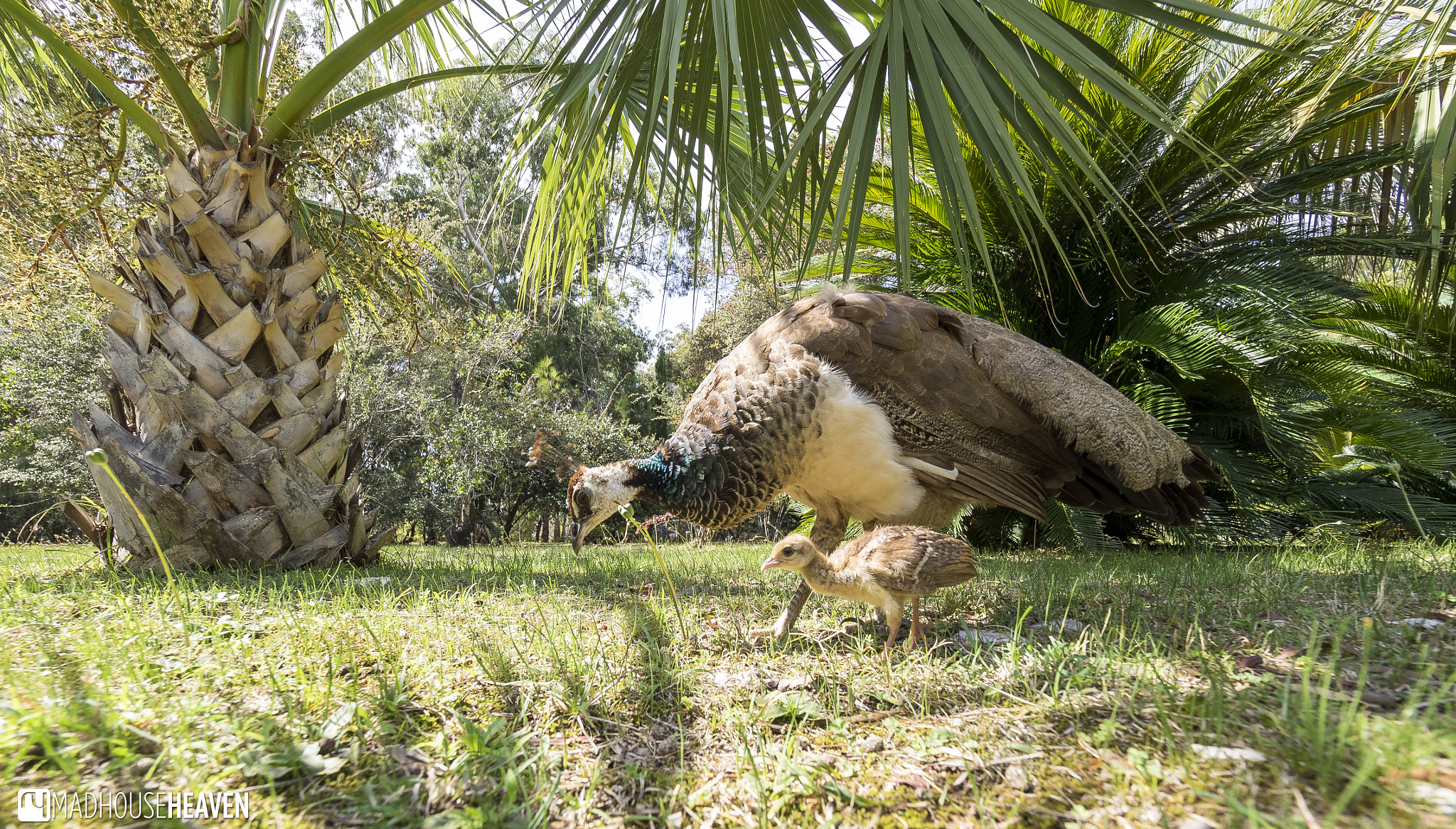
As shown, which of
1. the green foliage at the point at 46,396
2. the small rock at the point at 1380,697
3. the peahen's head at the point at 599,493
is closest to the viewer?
the small rock at the point at 1380,697

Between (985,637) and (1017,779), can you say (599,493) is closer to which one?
(985,637)

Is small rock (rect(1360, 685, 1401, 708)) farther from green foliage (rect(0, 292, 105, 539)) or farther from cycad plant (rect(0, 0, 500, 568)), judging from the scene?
green foliage (rect(0, 292, 105, 539))

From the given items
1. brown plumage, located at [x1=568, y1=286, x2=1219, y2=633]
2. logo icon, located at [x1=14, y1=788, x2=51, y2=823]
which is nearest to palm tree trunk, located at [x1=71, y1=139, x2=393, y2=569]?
brown plumage, located at [x1=568, y1=286, x2=1219, y2=633]

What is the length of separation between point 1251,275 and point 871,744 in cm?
569

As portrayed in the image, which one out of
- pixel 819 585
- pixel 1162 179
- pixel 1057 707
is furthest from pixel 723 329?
pixel 1057 707

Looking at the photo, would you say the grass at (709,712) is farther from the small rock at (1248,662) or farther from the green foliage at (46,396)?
the green foliage at (46,396)

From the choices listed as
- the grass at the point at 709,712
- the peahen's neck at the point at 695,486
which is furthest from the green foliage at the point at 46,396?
the peahen's neck at the point at 695,486

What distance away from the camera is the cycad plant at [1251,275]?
4.81 m

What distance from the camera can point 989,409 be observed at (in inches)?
129

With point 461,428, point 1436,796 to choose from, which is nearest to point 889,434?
point 1436,796

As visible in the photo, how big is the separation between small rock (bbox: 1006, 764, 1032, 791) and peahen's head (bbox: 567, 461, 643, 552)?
227cm

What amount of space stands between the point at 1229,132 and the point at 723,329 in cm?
835

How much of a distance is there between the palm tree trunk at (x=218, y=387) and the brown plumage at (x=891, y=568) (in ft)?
9.00

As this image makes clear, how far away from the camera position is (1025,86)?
7.15 feet
